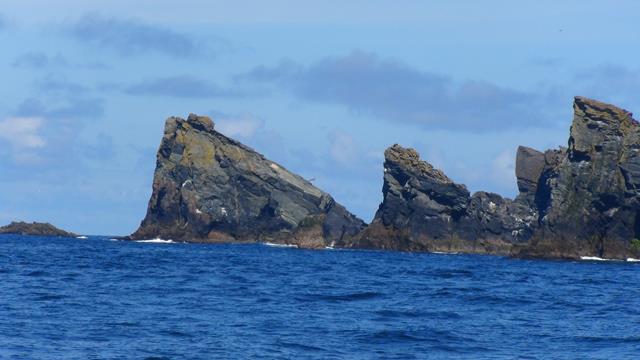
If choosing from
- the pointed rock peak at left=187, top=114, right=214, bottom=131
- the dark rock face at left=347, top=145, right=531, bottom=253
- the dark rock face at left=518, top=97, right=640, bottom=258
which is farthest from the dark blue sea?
the pointed rock peak at left=187, top=114, right=214, bottom=131

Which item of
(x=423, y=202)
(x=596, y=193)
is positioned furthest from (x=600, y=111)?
(x=423, y=202)

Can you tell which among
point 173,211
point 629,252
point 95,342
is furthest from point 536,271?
point 173,211

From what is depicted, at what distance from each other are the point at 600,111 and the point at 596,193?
35.4 ft

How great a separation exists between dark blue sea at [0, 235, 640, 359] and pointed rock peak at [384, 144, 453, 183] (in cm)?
9461

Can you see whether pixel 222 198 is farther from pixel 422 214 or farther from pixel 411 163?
pixel 422 214

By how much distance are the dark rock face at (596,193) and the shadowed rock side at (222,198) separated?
5434 cm

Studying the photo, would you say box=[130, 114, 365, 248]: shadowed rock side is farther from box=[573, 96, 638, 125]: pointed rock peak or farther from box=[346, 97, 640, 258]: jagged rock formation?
box=[573, 96, 638, 125]: pointed rock peak

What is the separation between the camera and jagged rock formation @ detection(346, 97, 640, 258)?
133 metres

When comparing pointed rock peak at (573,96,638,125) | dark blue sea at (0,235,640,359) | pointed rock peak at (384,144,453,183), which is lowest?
dark blue sea at (0,235,640,359)

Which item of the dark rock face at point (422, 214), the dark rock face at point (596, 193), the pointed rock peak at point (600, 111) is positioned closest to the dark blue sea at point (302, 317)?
the dark rock face at point (596, 193)

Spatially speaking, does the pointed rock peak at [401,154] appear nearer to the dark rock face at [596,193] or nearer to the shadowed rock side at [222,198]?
the shadowed rock side at [222,198]

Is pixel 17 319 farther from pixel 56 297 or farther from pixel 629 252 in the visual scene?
pixel 629 252

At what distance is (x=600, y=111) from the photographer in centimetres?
13725

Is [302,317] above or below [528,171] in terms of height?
below
